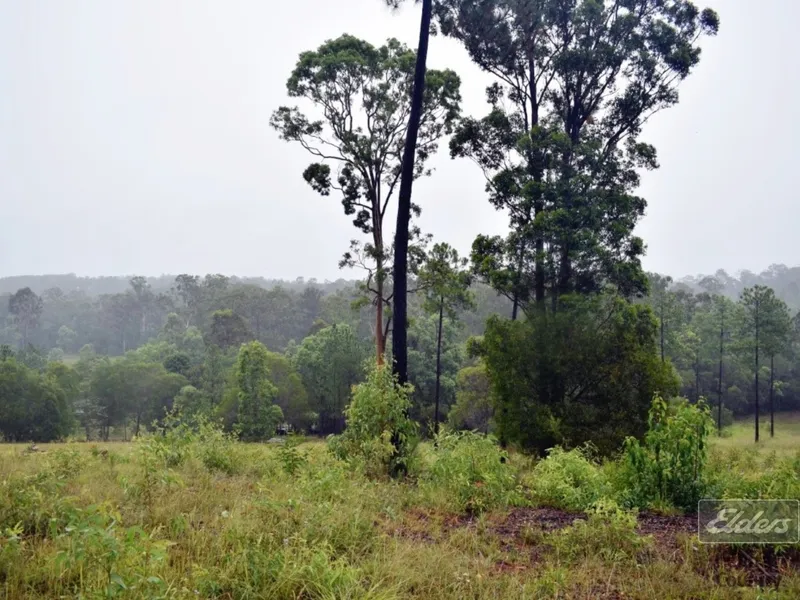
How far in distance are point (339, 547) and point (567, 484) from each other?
3222mm

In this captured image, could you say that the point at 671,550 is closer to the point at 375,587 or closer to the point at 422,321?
the point at 375,587

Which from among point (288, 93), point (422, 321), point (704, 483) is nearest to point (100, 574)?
point (704, 483)

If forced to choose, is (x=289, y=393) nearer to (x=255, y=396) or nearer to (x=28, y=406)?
(x=255, y=396)

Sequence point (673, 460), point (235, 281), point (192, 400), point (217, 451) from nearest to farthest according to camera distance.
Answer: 1. point (673, 460)
2. point (217, 451)
3. point (192, 400)
4. point (235, 281)

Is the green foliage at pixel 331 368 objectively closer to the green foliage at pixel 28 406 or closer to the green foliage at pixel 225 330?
the green foliage at pixel 225 330

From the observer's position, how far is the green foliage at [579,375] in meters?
12.9

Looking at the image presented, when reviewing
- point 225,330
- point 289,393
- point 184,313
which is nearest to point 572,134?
point 289,393


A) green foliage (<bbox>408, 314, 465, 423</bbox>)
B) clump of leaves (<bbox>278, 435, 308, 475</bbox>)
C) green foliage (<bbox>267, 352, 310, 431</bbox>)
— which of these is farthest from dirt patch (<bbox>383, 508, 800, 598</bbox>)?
green foliage (<bbox>267, 352, 310, 431</bbox>)

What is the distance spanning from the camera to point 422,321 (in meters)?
37.0

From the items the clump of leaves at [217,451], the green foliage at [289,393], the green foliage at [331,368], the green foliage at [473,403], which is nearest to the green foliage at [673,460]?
the clump of leaves at [217,451]

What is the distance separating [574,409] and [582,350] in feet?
4.67

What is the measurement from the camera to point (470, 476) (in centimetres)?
577

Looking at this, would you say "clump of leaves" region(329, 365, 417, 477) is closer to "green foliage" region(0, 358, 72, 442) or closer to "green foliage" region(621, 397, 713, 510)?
"green foliage" region(621, 397, 713, 510)

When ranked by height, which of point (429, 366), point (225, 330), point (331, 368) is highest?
point (225, 330)
